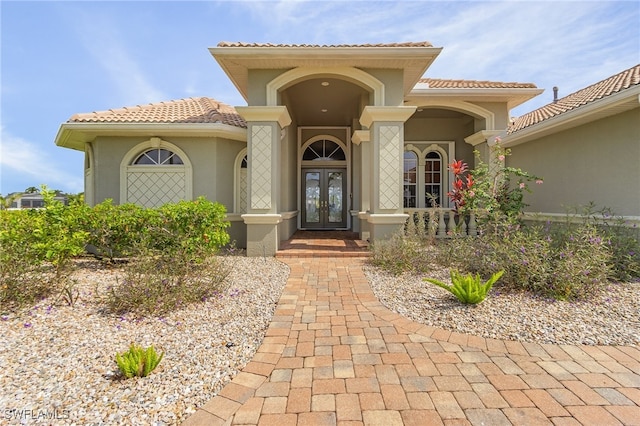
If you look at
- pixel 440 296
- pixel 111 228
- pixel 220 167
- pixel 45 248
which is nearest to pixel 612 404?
pixel 440 296

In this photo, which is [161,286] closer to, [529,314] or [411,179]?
[529,314]

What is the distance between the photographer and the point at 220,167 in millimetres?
8188

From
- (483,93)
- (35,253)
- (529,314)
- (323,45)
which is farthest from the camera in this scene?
(483,93)

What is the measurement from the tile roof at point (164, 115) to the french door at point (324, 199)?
4402 mm

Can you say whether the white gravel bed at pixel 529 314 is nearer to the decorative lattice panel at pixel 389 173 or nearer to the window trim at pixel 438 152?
the decorative lattice panel at pixel 389 173

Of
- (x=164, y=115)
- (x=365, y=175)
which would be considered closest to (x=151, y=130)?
(x=164, y=115)

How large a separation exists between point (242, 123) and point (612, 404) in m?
8.42

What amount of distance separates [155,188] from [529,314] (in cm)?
850

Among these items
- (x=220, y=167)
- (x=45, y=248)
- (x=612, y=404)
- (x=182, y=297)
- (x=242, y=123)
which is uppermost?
(x=242, y=123)

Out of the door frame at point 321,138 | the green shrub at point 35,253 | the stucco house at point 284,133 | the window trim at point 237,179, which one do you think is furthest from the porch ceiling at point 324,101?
the green shrub at point 35,253

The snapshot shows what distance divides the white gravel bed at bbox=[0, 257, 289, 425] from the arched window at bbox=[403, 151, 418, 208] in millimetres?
8018

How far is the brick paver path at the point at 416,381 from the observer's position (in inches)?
78.0

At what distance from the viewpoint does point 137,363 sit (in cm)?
236

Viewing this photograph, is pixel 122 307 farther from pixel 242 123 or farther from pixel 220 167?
pixel 242 123
